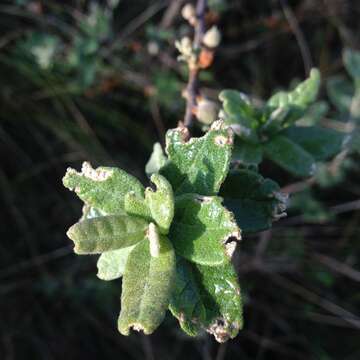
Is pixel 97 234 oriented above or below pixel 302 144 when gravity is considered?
above

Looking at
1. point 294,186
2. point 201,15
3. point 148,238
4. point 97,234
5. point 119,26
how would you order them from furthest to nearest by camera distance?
point 119,26 < point 294,186 < point 201,15 < point 148,238 < point 97,234

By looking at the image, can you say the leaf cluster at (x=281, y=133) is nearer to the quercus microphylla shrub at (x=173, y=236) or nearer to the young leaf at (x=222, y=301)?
the quercus microphylla shrub at (x=173, y=236)

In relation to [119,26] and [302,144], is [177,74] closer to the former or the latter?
[119,26]

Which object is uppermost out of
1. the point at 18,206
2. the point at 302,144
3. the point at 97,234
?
the point at 97,234

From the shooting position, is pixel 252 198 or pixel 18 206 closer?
pixel 252 198

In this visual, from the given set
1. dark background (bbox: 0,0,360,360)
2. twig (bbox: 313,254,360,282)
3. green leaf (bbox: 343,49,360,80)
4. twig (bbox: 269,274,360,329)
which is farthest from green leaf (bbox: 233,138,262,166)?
twig (bbox: 269,274,360,329)

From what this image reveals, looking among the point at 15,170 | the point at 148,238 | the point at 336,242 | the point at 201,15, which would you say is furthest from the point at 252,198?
the point at 15,170
